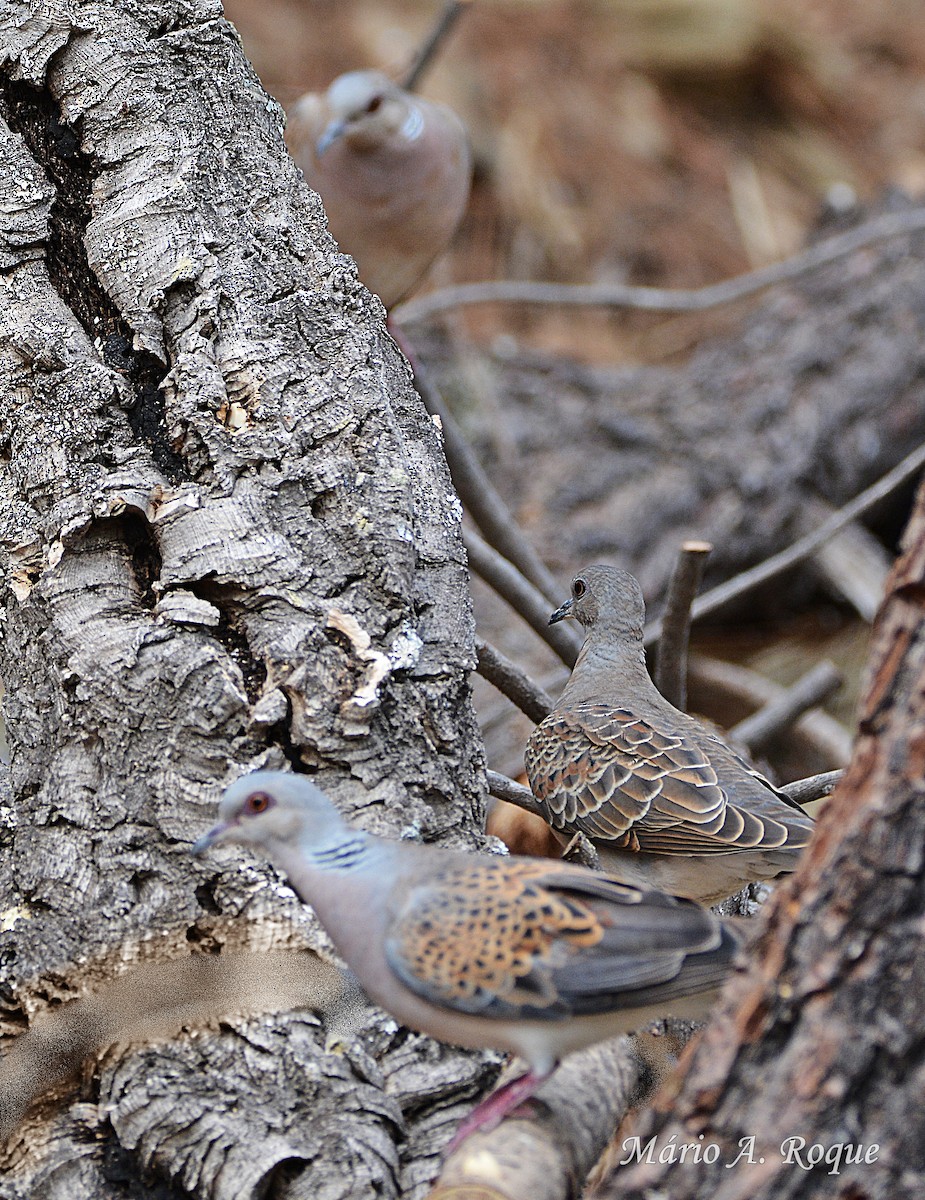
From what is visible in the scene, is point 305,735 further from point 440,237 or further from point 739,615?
point 739,615

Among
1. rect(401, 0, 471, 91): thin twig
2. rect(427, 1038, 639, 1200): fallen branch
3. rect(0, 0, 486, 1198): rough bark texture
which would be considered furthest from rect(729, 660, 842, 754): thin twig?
rect(401, 0, 471, 91): thin twig

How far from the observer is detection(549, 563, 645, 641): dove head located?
3.13 meters

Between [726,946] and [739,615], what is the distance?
434cm

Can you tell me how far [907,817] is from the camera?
1205 millimetres

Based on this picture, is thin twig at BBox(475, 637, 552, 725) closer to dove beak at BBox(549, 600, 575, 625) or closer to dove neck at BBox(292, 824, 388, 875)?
dove beak at BBox(549, 600, 575, 625)

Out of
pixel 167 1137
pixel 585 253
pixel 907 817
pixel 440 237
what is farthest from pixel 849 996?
pixel 585 253

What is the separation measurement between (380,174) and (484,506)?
5.54 ft

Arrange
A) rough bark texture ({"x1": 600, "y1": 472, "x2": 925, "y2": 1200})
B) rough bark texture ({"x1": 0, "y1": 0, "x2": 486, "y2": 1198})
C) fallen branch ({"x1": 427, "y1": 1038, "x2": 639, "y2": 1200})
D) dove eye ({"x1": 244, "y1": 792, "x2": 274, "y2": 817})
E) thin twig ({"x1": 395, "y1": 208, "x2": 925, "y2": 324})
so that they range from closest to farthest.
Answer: rough bark texture ({"x1": 600, "y1": 472, "x2": 925, "y2": 1200}) < fallen branch ({"x1": 427, "y1": 1038, "x2": 639, "y2": 1200}) < dove eye ({"x1": 244, "y1": 792, "x2": 274, "y2": 817}) < rough bark texture ({"x1": 0, "y1": 0, "x2": 486, "y2": 1198}) < thin twig ({"x1": 395, "y1": 208, "x2": 925, "y2": 324})

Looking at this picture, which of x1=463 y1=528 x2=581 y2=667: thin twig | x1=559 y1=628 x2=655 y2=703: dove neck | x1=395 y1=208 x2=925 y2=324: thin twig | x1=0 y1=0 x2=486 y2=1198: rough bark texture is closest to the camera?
x1=0 y1=0 x2=486 y2=1198: rough bark texture

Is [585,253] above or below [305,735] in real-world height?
above

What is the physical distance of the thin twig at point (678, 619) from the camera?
309cm

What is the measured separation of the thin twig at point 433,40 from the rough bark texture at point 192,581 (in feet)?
9.58

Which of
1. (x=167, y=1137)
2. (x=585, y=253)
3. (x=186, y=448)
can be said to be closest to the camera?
(x=167, y=1137)

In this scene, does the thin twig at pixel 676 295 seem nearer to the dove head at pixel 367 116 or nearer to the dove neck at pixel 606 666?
the dove head at pixel 367 116
